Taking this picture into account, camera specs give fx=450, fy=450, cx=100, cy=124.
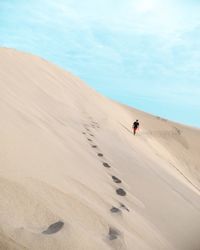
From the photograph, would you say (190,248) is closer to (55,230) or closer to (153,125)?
(55,230)

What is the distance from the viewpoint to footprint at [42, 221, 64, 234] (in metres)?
2.89

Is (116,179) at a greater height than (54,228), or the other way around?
(116,179)

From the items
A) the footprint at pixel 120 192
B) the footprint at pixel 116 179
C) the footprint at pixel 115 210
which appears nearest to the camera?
the footprint at pixel 115 210

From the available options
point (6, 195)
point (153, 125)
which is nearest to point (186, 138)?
point (153, 125)

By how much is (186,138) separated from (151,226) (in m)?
17.0

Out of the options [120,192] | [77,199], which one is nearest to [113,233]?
[77,199]

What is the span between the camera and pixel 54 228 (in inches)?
117

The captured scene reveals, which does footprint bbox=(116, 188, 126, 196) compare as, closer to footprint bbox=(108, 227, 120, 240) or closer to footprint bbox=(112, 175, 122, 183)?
footprint bbox=(112, 175, 122, 183)

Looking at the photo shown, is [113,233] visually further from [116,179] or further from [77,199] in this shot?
[116,179]

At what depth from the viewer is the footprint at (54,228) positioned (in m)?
2.89

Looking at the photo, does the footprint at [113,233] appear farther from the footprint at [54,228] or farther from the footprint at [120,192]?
the footprint at [120,192]

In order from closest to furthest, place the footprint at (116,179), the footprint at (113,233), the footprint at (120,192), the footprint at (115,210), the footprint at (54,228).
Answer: the footprint at (54,228) < the footprint at (113,233) < the footprint at (115,210) < the footprint at (120,192) < the footprint at (116,179)

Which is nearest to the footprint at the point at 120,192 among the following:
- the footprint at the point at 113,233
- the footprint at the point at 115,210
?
the footprint at the point at 115,210

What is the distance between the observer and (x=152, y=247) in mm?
3561
